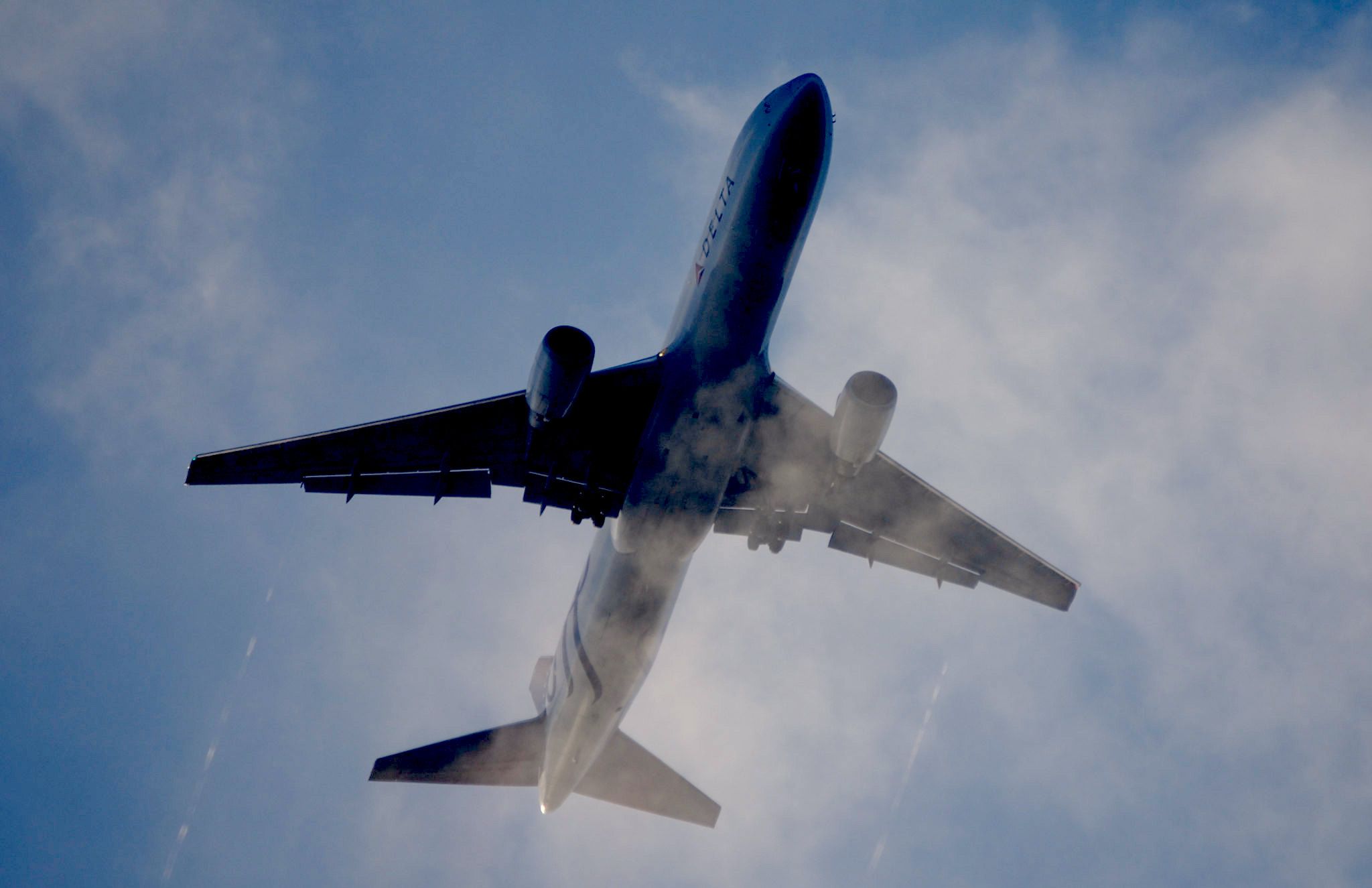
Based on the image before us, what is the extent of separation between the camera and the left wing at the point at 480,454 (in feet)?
60.2

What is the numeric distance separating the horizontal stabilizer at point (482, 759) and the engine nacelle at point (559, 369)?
11.0 m

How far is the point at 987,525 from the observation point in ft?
69.3

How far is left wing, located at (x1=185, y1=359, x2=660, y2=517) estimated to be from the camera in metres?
18.4

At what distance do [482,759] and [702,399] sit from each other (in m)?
12.4

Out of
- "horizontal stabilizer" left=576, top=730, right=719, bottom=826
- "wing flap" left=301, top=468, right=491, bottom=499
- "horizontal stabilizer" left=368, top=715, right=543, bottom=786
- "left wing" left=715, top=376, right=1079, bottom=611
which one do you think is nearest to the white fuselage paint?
"left wing" left=715, top=376, right=1079, bottom=611

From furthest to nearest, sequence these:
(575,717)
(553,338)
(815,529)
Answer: (815,529)
(575,717)
(553,338)

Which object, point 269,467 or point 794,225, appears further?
point 269,467

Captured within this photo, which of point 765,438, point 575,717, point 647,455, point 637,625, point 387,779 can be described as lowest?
point 387,779

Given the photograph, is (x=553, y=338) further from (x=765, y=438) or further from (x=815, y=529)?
(x=815, y=529)

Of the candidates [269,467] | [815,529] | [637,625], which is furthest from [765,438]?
[269,467]

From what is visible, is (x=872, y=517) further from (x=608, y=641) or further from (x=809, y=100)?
(x=809, y=100)

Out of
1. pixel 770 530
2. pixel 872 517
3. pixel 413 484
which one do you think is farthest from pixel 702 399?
pixel 413 484

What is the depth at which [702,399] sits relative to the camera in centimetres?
1705

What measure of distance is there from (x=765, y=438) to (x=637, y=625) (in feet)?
15.7
